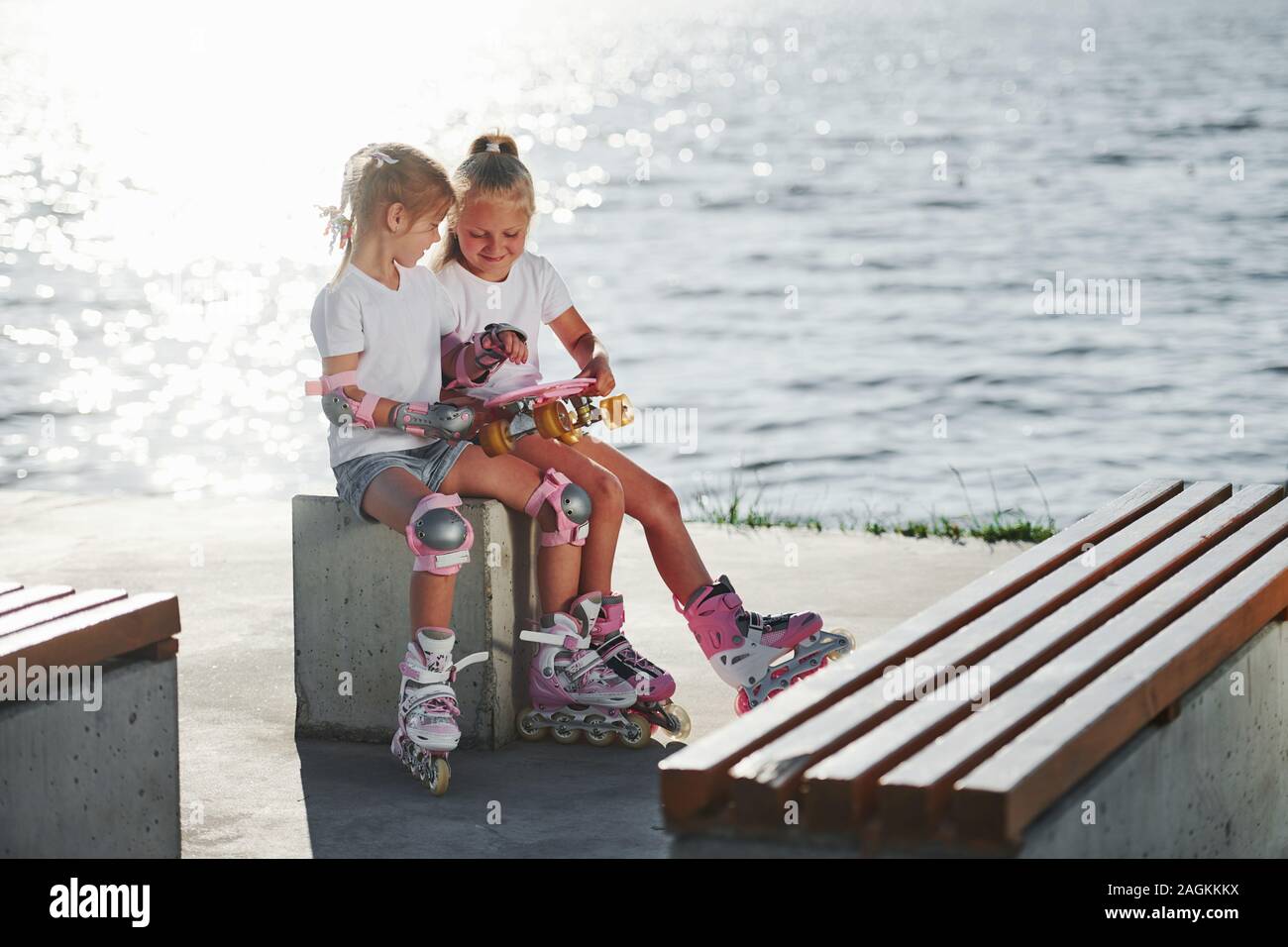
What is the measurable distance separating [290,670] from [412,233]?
1.37 metres

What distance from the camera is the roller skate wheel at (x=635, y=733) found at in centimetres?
488

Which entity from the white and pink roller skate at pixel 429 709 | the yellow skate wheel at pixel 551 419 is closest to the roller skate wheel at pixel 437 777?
the white and pink roller skate at pixel 429 709

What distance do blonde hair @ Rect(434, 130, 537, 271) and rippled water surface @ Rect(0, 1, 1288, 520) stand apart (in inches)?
223

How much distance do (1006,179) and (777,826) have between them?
34402mm

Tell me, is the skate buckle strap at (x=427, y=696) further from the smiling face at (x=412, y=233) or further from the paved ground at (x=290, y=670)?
the smiling face at (x=412, y=233)

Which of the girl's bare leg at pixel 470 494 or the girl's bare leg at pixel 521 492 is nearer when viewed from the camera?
the girl's bare leg at pixel 470 494

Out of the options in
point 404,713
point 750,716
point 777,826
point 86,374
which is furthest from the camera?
point 86,374

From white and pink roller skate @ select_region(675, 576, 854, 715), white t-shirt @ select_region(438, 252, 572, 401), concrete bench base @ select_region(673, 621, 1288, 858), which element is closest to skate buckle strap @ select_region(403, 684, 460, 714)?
white and pink roller skate @ select_region(675, 576, 854, 715)

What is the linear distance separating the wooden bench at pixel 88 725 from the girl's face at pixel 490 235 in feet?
4.88

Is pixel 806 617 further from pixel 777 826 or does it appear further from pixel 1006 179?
pixel 1006 179

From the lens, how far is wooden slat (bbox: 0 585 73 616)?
3998mm

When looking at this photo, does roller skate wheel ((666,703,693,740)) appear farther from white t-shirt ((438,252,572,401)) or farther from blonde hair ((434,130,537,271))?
blonde hair ((434,130,537,271))
